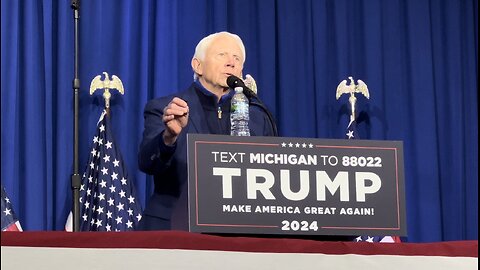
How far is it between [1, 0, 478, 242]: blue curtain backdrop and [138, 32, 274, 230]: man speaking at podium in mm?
639

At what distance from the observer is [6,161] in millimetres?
3945

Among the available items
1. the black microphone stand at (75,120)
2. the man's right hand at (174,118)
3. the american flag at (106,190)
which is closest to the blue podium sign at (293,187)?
the man's right hand at (174,118)

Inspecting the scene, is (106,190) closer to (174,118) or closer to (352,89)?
(352,89)

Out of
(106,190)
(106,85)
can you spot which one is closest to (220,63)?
(106,85)

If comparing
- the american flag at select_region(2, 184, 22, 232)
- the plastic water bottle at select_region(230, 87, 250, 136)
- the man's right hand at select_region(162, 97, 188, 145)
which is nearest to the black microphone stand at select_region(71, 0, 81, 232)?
the american flag at select_region(2, 184, 22, 232)

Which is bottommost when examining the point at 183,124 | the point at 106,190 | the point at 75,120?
the point at 106,190

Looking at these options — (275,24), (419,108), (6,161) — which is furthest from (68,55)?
(419,108)

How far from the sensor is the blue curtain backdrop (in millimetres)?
4043

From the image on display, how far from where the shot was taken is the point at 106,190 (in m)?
4.09

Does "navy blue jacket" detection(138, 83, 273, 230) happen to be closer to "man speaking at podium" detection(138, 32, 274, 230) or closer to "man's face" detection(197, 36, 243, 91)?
"man speaking at podium" detection(138, 32, 274, 230)

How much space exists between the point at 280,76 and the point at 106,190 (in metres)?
0.97

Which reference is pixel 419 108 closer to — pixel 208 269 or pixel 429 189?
pixel 429 189

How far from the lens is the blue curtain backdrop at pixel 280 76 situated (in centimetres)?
404

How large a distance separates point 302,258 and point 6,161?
205 centimetres
